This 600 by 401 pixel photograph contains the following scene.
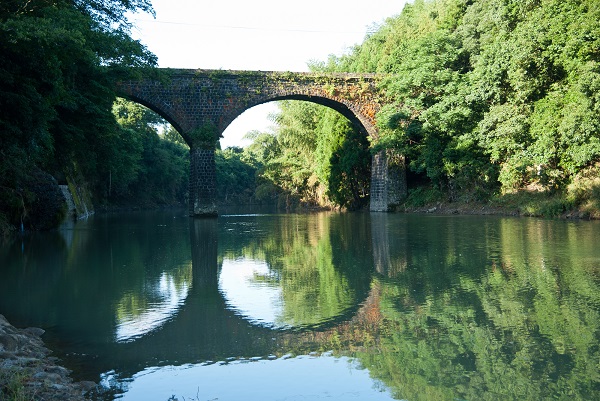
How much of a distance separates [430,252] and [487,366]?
685 cm

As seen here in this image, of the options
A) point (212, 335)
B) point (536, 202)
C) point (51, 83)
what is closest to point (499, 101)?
point (536, 202)

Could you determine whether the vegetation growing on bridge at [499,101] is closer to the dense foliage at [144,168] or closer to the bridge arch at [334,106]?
the bridge arch at [334,106]

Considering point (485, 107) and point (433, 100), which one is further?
point (433, 100)

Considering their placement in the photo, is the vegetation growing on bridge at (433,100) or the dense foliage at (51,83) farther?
the vegetation growing on bridge at (433,100)

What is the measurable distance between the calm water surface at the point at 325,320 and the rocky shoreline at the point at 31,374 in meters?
0.17

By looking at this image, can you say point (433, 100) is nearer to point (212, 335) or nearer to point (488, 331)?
point (488, 331)

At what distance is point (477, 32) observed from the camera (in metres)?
26.8

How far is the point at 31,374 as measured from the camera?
155 inches

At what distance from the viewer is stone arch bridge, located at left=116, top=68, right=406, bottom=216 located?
26.8 meters

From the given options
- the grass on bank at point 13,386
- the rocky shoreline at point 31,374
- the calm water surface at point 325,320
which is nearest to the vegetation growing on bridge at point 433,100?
the calm water surface at point 325,320

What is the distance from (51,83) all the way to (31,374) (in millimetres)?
10717

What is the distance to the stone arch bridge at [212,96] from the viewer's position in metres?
26.8

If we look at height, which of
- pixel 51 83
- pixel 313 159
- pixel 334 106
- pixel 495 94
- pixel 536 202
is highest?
pixel 334 106

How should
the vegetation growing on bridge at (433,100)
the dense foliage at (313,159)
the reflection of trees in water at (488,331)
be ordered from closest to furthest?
the reflection of trees in water at (488,331) → the vegetation growing on bridge at (433,100) → the dense foliage at (313,159)
